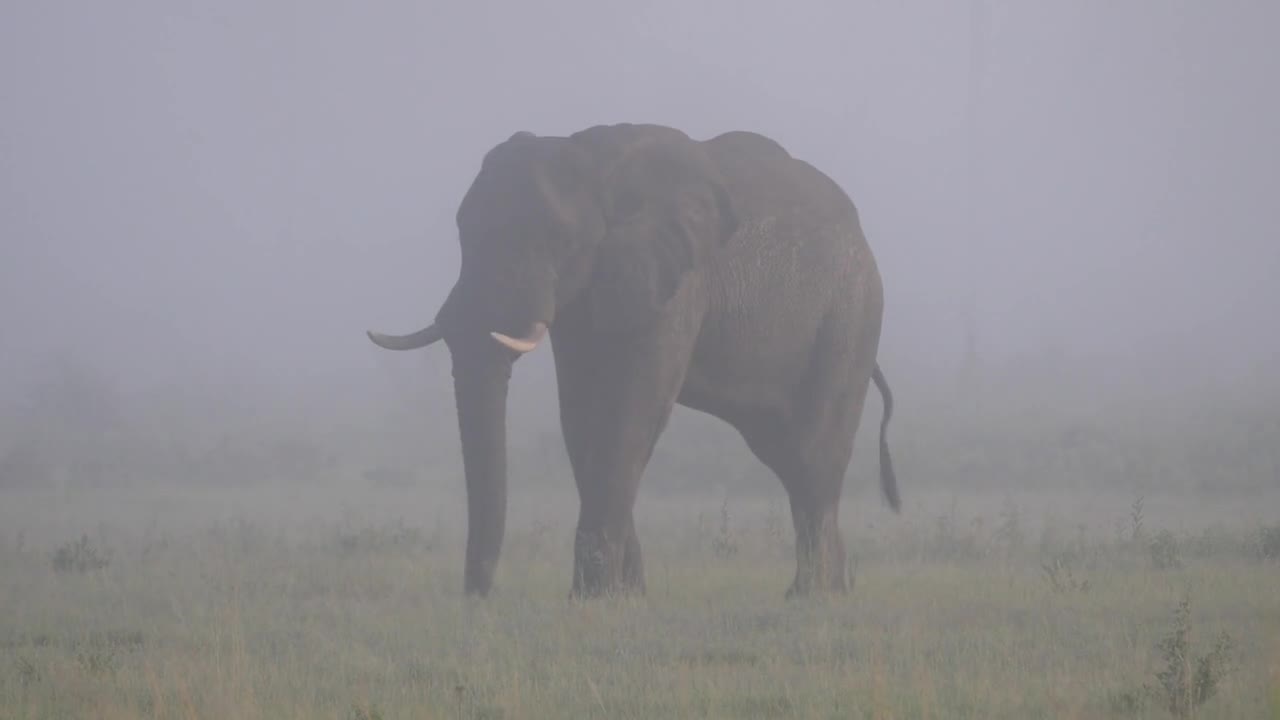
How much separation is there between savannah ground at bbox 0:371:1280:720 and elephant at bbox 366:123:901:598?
73cm

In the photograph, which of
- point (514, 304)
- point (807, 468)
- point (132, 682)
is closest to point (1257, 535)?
point (807, 468)

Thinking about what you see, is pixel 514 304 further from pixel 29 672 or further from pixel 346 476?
pixel 346 476

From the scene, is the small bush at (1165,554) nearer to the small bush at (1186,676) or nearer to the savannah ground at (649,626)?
the savannah ground at (649,626)

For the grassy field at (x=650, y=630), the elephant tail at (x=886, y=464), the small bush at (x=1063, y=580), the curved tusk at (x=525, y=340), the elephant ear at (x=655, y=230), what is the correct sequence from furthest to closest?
the elephant tail at (x=886, y=464), the elephant ear at (x=655, y=230), the small bush at (x=1063, y=580), the curved tusk at (x=525, y=340), the grassy field at (x=650, y=630)

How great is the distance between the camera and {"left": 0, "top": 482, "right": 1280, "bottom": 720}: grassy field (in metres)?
6.82

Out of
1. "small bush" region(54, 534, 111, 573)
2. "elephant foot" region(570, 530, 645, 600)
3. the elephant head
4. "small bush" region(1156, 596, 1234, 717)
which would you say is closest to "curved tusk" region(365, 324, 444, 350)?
the elephant head

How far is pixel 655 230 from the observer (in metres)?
11.5

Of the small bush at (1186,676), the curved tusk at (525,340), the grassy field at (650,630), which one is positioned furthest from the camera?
the curved tusk at (525,340)

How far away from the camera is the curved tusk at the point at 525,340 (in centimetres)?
1053

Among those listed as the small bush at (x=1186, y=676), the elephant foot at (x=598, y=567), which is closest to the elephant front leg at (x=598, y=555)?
the elephant foot at (x=598, y=567)

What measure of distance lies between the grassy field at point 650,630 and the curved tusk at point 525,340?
5.55 feet

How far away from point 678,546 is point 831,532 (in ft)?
10.5

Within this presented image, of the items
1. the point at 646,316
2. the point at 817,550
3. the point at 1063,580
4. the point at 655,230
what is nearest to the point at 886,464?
the point at 817,550

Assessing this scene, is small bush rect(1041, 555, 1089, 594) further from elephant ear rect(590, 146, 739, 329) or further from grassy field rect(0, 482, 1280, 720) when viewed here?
elephant ear rect(590, 146, 739, 329)
